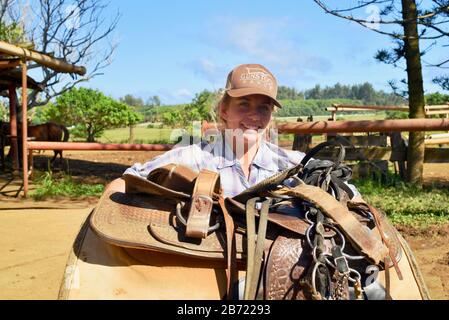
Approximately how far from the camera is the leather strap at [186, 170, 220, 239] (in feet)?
4.69

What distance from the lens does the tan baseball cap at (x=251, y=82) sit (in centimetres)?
198

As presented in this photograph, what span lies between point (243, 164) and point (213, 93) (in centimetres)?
49

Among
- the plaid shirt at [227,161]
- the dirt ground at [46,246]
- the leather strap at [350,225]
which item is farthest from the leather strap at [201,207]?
the dirt ground at [46,246]

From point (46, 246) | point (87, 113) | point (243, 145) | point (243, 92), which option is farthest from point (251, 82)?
point (87, 113)

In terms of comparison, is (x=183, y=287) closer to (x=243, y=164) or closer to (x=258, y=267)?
(x=258, y=267)

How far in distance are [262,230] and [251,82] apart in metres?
0.79

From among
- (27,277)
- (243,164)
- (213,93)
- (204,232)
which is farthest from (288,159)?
(27,277)

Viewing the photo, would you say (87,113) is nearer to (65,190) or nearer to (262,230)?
(65,190)

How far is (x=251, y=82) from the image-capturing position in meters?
1.99

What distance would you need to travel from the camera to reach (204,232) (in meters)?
1.43

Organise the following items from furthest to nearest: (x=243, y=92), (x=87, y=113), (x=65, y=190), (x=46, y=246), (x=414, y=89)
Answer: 1. (x=87, y=113)
2. (x=65, y=190)
3. (x=414, y=89)
4. (x=46, y=246)
5. (x=243, y=92)

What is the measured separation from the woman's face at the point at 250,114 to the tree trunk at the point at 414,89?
5039 millimetres
